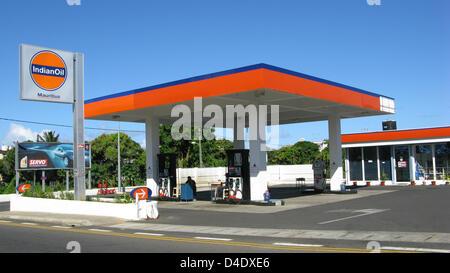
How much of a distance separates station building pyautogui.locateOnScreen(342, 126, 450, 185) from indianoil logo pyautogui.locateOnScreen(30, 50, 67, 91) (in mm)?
24118

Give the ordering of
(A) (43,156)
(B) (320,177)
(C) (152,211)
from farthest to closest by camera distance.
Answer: (A) (43,156)
(B) (320,177)
(C) (152,211)

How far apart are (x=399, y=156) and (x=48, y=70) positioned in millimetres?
26557

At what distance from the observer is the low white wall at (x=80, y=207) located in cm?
1686

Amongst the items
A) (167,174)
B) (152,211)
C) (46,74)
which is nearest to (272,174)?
(167,174)

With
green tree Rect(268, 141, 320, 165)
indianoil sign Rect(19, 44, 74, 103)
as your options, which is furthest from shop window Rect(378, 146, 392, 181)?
green tree Rect(268, 141, 320, 165)

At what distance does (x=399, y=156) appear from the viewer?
1341 inches

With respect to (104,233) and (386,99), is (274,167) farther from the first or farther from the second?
(104,233)

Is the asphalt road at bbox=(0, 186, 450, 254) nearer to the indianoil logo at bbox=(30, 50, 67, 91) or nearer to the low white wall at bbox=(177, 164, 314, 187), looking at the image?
the indianoil logo at bbox=(30, 50, 67, 91)

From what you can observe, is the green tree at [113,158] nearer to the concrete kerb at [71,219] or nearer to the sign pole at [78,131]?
the sign pole at [78,131]

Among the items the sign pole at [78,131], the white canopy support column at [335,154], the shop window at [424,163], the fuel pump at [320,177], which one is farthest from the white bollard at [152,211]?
the shop window at [424,163]

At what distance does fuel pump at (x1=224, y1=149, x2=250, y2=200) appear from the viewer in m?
21.2

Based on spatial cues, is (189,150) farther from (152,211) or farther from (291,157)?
(152,211)
